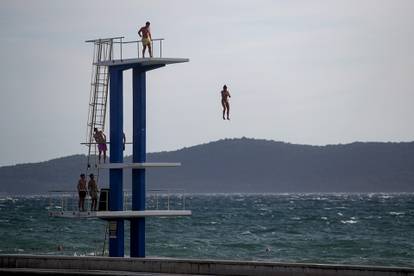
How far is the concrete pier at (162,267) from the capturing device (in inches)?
916

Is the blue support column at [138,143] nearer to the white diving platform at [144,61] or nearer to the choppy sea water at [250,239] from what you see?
the white diving platform at [144,61]

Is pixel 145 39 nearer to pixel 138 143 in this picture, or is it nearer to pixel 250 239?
pixel 138 143

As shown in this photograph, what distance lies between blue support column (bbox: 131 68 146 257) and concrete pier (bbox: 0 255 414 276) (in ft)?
7.05

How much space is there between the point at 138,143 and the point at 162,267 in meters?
3.64

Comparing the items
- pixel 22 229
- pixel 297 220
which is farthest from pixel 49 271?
pixel 297 220

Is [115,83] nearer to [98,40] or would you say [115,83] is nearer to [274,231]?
[98,40]

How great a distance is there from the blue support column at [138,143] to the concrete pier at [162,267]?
2150 mm

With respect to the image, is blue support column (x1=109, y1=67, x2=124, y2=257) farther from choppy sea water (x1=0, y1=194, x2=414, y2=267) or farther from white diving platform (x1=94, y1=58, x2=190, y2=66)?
choppy sea water (x1=0, y1=194, x2=414, y2=267)

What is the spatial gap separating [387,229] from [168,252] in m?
26.7

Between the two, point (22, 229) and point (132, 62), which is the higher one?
point (132, 62)

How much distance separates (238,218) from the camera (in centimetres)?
10069

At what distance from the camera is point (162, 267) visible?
24.9m

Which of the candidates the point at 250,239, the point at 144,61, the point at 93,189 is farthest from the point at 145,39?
the point at 250,239

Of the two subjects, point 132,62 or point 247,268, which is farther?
point 132,62
